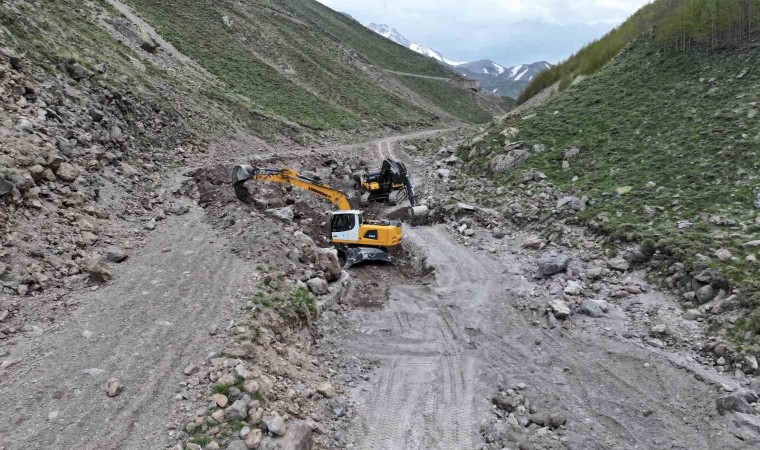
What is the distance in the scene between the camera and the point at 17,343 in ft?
28.2

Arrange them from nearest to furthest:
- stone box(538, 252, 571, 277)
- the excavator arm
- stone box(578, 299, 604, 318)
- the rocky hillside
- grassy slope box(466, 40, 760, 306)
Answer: stone box(578, 299, 604, 318) → the rocky hillside → grassy slope box(466, 40, 760, 306) → stone box(538, 252, 571, 277) → the excavator arm

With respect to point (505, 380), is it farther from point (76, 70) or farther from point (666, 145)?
point (76, 70)

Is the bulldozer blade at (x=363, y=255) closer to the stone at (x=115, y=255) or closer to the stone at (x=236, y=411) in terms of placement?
the stone at (x=115, y=255)

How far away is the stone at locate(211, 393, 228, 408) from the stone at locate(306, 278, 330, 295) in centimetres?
559

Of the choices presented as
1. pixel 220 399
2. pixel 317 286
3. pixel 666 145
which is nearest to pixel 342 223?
pixel 317 286

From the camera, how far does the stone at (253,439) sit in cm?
696

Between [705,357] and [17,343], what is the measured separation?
14138 millimetres

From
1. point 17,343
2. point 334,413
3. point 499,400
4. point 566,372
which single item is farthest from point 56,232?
point 566,372

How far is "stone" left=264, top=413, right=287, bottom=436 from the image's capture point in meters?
7.30

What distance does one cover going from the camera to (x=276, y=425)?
7.35 meters

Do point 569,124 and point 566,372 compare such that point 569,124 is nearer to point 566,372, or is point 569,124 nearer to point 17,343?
point 566,372

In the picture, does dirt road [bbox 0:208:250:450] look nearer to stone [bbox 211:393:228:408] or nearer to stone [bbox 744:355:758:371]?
stone [bbox 211:393:228:408]

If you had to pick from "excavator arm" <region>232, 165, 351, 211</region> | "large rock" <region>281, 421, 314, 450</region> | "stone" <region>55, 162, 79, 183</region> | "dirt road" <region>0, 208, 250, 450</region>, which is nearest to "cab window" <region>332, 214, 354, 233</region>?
"excavator arm" <region>232, 165, 351, 211</region>

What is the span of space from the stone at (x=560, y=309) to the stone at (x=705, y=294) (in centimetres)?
→ 320
